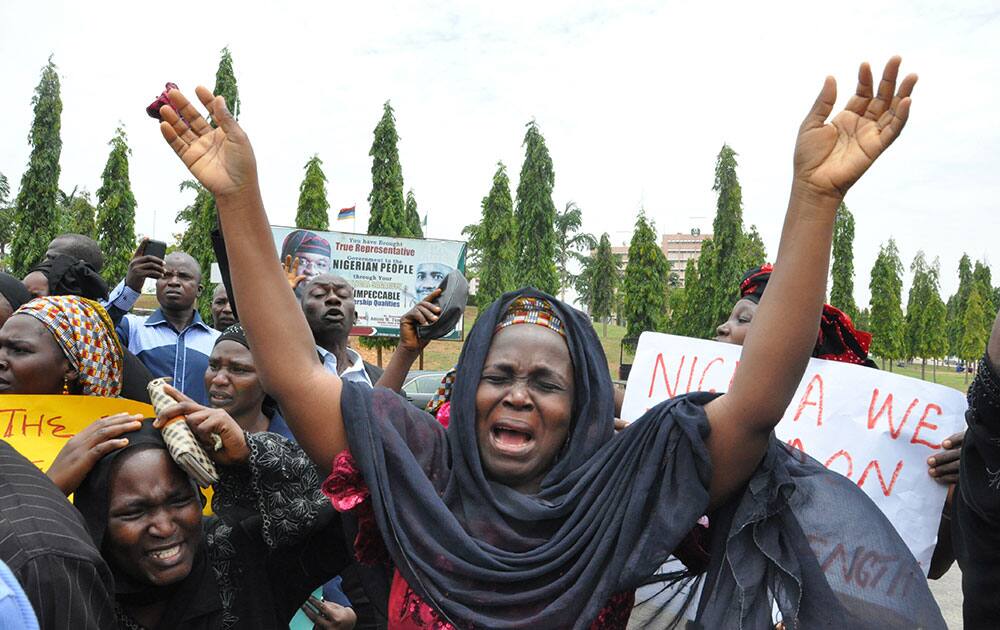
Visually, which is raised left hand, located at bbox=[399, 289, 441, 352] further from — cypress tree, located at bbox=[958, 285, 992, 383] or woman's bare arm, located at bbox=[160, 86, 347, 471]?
cypress tree, located at bbox=[958, 285, 992, 383]

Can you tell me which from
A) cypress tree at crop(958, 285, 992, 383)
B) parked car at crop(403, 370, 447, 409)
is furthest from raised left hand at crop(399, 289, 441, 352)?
cypress tree at crop(958, 285, 992, 383)

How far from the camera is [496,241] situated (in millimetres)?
A: 24922

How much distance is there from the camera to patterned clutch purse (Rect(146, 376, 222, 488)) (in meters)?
1.87

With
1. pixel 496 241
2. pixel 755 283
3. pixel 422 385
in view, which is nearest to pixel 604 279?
pixel 496 241

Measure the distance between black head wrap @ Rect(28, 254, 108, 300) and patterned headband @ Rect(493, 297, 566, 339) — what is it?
366 centimetres

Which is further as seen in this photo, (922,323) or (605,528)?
(922,323)

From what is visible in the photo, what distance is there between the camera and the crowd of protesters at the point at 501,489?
5.27 ft

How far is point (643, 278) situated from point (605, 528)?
83.2 feet

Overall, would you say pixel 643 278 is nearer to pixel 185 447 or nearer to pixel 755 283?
pixel 755 283

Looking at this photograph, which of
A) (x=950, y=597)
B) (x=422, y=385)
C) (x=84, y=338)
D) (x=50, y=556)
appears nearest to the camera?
(x=50, y=556)

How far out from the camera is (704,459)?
1667 mm

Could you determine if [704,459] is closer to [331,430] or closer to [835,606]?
[835,606]

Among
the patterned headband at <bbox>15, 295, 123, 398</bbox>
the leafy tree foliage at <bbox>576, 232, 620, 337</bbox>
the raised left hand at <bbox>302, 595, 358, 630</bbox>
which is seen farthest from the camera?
the leafy tree foliage at <bbox>576, 232, 620, 337</bbox>

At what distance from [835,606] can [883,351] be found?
29.8 m
